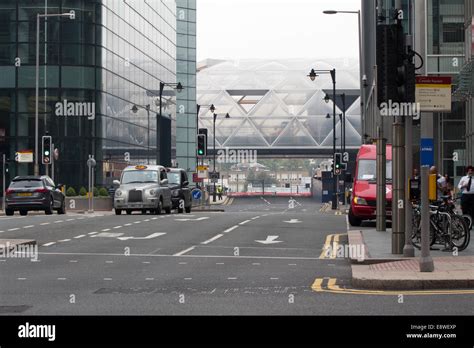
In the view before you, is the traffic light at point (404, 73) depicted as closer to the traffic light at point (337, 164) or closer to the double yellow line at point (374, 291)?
the double yellow line at point (374, 291)

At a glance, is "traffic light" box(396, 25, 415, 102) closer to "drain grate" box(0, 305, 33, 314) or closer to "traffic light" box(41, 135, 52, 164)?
"drain grate" box(0, 305, 33, 314)

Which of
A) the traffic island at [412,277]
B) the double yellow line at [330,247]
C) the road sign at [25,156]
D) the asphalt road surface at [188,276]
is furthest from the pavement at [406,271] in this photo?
the road sign at [25,156]

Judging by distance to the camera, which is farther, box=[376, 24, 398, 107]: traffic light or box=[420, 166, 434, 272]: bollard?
box=[376, 24, 398, 107]: traffic light

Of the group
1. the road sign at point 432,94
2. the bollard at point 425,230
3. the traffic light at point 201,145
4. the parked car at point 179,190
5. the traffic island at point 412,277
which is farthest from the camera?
the traffic light at point 201,145

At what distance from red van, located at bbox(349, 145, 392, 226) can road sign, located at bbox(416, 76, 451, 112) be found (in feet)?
44.5

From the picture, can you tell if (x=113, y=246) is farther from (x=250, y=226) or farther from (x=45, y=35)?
(x=45, y=35)

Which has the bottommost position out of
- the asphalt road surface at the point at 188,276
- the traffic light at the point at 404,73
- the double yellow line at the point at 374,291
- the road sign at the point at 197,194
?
the double yellow line at the point at 374,291

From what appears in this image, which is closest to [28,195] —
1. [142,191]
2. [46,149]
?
[142,191]

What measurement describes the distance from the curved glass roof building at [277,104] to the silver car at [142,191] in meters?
96.0

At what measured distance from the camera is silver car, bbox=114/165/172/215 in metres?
41.8

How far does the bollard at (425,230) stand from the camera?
15562 mm

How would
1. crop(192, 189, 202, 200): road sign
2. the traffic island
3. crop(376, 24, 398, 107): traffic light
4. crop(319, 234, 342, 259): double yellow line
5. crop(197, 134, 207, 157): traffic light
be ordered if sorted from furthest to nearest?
1. crop(192, 189, 202, 200): road sign
2. crop(197, 134, 207, 157): traffic light
3. crop(319, 234, 342, 259): double yellow line
4. crop(376, 24, 398, 107): traffic light
5. the traffic island

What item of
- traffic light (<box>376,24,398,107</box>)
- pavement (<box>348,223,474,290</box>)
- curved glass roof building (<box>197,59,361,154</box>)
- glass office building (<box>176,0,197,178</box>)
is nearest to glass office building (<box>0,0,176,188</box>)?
glass office building (<box>176,0,197,178</box>)

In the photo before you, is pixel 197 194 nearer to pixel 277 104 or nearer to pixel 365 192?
pixel 365 192
